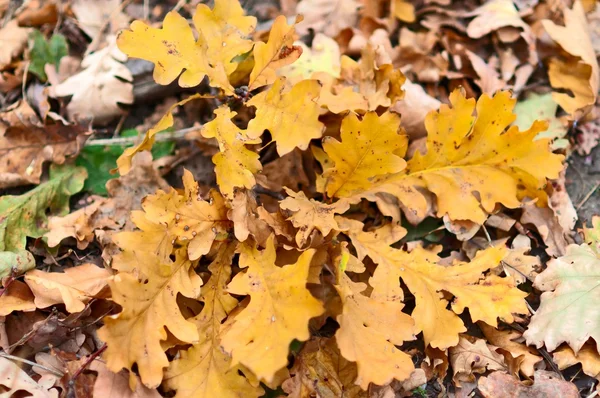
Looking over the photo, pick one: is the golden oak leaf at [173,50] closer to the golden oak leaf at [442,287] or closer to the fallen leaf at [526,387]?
the golden oak leaf at [442,287]

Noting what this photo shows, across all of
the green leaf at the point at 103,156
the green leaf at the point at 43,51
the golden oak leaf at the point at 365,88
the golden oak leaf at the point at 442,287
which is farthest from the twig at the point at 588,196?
the green leaf at the point at 43,51

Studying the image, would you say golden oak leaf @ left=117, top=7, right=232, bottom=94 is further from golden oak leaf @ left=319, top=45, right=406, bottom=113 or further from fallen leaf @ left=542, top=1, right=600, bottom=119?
fallen leaf @ left=542, top=1, right=600, bottom=119

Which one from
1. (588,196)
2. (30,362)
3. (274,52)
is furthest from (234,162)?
(588,196)

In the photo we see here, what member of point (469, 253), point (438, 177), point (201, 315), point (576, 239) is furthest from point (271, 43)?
point (576, 239)

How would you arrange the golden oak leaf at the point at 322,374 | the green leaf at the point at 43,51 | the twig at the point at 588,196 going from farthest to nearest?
1. the green leaf at the point at 43,51
2. the twig at the point at 588,196
3. the golden oak leaf at the point at 322,374

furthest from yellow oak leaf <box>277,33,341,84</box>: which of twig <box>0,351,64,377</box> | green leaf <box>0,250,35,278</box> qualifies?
twig <box>0,351,64,377</box>

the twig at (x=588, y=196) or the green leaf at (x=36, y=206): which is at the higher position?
the twig at (x=588, y=196)
